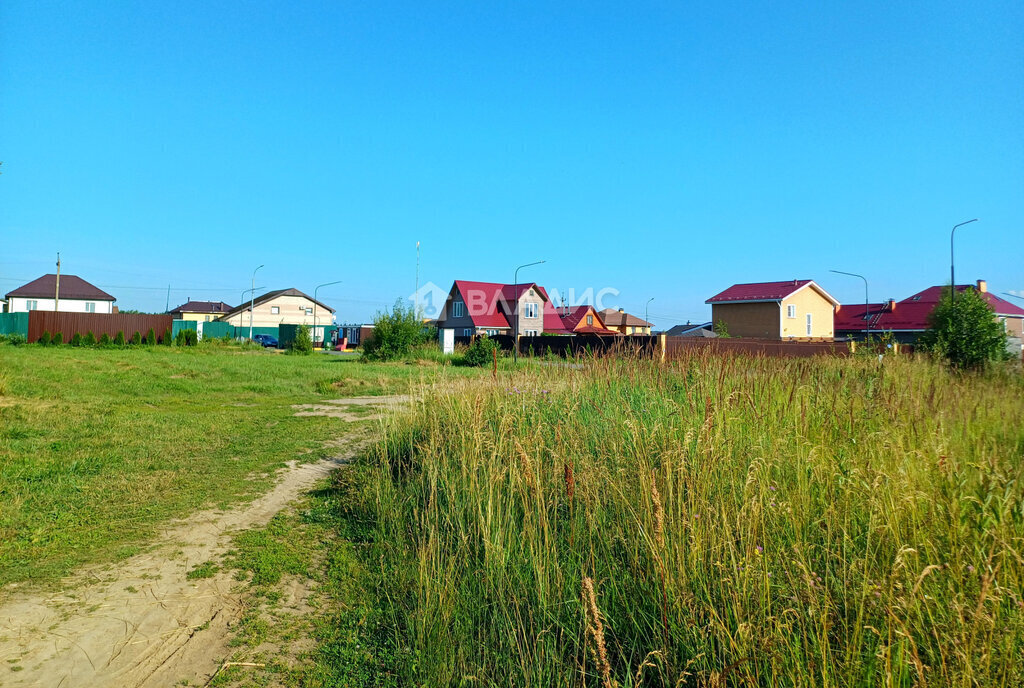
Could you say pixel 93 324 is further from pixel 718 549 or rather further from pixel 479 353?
pixel 718 549

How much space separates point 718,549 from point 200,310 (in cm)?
10389

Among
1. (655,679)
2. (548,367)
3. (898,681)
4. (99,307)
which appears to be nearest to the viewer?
(898,681)

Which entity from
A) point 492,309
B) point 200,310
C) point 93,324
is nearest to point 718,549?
point 93,324

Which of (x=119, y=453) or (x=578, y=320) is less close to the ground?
(x=578, y=320)

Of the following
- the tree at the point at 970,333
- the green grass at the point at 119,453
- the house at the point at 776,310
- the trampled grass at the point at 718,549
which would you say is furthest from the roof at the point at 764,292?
the trampled grass at the point at 718,549

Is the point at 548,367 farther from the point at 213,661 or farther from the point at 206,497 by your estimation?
the point at 213,661

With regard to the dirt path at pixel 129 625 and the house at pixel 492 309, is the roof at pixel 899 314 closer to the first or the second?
the house at pixel 492 309

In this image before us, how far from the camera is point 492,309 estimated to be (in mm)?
54750

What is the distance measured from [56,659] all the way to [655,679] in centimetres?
296

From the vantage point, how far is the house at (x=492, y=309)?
2103 inches

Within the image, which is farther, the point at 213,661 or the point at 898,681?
the point at 213,661

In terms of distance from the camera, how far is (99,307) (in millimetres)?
69062

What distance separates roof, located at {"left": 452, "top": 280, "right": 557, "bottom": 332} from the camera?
53469mm

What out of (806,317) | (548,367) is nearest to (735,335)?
(806,317)
